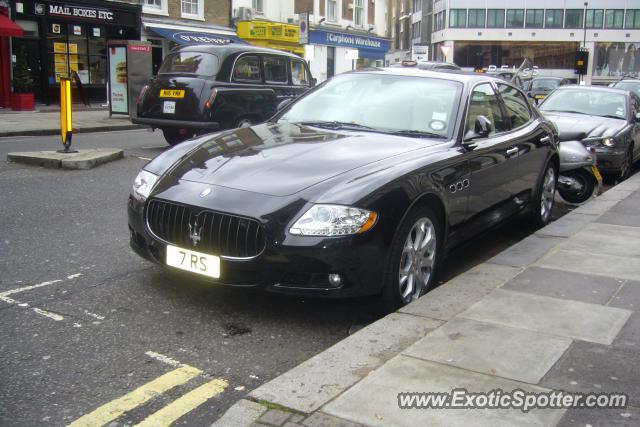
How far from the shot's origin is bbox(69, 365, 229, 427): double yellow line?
9.39 feet

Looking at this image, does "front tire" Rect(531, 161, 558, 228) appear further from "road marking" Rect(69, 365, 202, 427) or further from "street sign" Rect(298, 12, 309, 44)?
"street sign" Rect(298, 12, 309, 44)

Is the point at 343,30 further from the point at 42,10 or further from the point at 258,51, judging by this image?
the point at 258,51

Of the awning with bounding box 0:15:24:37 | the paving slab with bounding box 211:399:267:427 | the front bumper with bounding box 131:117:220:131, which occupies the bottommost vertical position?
the paving slab with bounding box 211:399:267:427

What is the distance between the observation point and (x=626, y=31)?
75.6 m

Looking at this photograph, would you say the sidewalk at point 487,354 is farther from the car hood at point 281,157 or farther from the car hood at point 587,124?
the car hood at point 587,124

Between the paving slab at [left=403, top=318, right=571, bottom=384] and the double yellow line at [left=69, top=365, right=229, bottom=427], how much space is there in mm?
997

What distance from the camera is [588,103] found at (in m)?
11.3

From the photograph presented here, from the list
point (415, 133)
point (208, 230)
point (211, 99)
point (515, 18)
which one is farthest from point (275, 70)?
point (515, 18)

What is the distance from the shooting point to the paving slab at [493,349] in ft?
10.4

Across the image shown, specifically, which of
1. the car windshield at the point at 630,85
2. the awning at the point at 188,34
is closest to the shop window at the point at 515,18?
the awning at the point at 188,34

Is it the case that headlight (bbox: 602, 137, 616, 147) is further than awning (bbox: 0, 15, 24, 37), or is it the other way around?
awning (bbox: 0, 15, 24, 37)

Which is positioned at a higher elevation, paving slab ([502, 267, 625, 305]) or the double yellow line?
paving slab ([502, 267, 625, 305])

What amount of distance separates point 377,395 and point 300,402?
1.09 feet

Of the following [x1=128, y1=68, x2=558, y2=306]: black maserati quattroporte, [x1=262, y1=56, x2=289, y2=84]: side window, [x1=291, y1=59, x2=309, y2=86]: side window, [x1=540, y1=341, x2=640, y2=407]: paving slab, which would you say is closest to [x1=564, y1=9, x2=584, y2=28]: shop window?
[x1=291, y1=59, x2=309, y2=86]: side window
